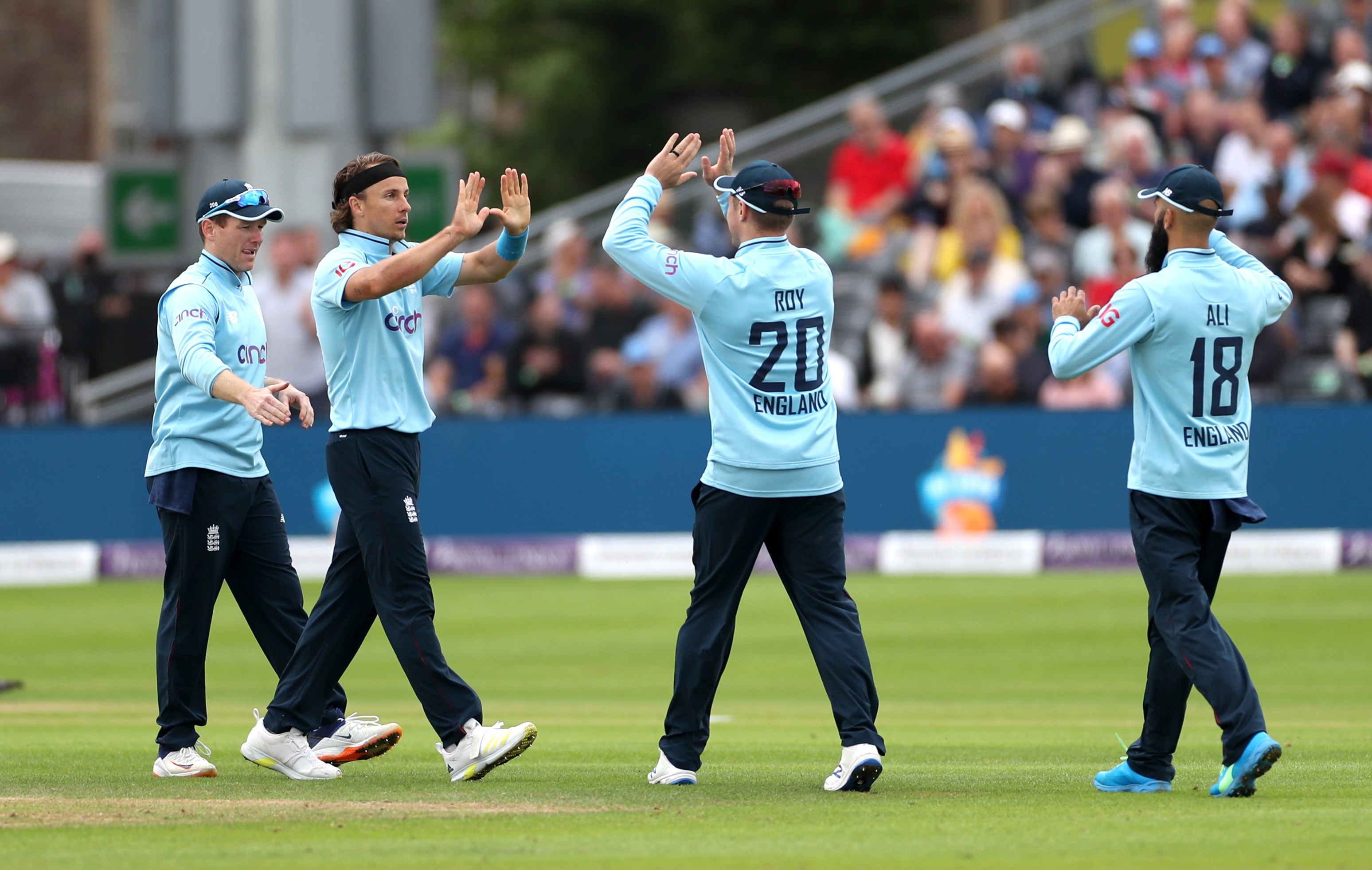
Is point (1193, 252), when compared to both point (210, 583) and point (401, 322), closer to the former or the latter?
point (401, 322)

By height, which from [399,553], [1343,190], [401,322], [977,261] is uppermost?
[1343,190]

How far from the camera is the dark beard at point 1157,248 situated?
7.62 meters

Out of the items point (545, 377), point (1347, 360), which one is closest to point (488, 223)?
point (545, 377)

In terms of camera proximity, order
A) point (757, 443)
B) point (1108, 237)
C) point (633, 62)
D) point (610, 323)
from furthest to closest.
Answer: point (633, 62) < point (610, 323) < point (1108, 237) < point (757, 443)

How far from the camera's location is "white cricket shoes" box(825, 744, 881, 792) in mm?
7398

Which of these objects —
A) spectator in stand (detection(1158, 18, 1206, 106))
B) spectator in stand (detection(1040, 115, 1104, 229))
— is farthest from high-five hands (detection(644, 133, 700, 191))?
spectator in stand (detection(1158, 18, 1206, 106))

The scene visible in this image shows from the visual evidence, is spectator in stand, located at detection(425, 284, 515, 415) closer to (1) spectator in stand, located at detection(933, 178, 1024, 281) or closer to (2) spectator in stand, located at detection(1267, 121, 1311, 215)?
(1) spectator in stand, located at detection(933, 178, 1024, 281)

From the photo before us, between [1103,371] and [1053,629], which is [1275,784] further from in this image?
[1103,371]

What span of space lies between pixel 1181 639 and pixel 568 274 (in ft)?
49.4

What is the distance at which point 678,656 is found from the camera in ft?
25.3

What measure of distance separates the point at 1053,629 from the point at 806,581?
7.98 m

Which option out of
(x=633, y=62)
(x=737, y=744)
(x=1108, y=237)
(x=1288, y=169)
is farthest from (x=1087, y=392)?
(x=633, y=62)

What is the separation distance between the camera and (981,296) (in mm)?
19719

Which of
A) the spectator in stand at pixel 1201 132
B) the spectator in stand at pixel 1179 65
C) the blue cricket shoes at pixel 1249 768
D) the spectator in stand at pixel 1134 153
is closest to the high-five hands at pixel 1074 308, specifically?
the blue cricket shoes at pixel 1249 768
